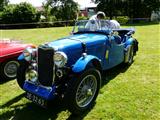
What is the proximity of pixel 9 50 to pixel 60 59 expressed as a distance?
109 inches

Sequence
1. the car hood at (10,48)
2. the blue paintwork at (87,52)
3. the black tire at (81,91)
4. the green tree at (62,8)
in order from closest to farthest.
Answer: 1. the black tire at (81,91)
2. the blue paintwork at (87,52)
3. the car hood at (10,48)
4. the green tree at (62,8)

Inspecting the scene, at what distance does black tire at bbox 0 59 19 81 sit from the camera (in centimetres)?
666

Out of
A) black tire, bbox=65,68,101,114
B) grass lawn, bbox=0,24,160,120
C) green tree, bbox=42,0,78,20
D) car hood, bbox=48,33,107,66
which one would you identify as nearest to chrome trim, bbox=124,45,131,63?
grass lawn, bbox=0,24,160,120

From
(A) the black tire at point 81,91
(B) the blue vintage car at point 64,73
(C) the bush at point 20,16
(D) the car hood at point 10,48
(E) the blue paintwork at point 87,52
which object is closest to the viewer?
(A) the black tire at point 81,91

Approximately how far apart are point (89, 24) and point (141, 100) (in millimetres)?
2441

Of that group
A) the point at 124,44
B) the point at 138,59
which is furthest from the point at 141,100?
the point at 138,59

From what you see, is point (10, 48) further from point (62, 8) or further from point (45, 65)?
point (62, 8)

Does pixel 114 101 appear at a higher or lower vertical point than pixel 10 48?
lower

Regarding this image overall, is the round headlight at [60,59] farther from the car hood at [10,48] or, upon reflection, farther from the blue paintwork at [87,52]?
the car hood at [10,48]

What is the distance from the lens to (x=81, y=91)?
4.73 meters

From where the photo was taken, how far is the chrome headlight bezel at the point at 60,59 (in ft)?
14.6

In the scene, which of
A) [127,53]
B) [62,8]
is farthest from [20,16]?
[127,53]

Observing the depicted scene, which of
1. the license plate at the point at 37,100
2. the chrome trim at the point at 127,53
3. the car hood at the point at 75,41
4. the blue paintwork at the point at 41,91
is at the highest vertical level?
the car hood at the point at 75,41

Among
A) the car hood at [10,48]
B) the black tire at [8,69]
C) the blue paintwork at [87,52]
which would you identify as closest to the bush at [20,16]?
the car hood at [10,48]
